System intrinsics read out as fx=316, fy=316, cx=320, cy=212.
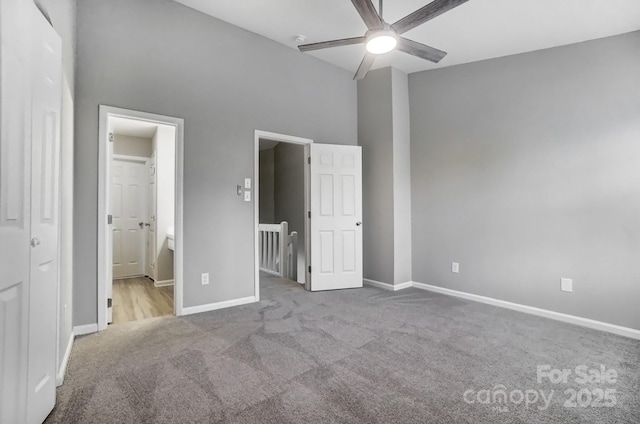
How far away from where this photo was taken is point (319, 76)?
4391 millimetres

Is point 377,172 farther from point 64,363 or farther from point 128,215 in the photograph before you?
point 128,215

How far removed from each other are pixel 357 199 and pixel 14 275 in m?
3.70

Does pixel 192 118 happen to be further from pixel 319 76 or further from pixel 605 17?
pixel 605 17

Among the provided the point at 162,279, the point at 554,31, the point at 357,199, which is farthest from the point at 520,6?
the point at 162,279

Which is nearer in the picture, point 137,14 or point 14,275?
point 14,275

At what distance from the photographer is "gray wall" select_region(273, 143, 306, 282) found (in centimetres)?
641

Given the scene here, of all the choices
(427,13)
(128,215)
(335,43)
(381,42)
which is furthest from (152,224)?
(427,13)

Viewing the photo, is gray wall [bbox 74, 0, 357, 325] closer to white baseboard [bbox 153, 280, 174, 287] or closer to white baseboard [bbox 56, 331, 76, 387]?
white baseboard [bbox 56, 331, 76, 387]

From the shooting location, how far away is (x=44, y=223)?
1675 mm

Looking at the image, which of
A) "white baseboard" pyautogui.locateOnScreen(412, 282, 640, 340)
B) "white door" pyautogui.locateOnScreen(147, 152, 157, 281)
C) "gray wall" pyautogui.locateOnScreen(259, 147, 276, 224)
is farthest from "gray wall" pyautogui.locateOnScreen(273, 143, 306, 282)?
"white baseboard" pyautogui.locateOnScreen(412, 282, 640, 340)

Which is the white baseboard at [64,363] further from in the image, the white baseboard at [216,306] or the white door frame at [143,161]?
the white door frame at [143,161]

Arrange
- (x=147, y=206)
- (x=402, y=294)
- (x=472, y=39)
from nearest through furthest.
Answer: (x=472, y=39) < (x=402, y=294) < (x=147, y=206)

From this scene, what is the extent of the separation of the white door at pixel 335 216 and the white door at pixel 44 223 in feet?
9.30

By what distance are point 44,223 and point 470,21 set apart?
12.7ft
